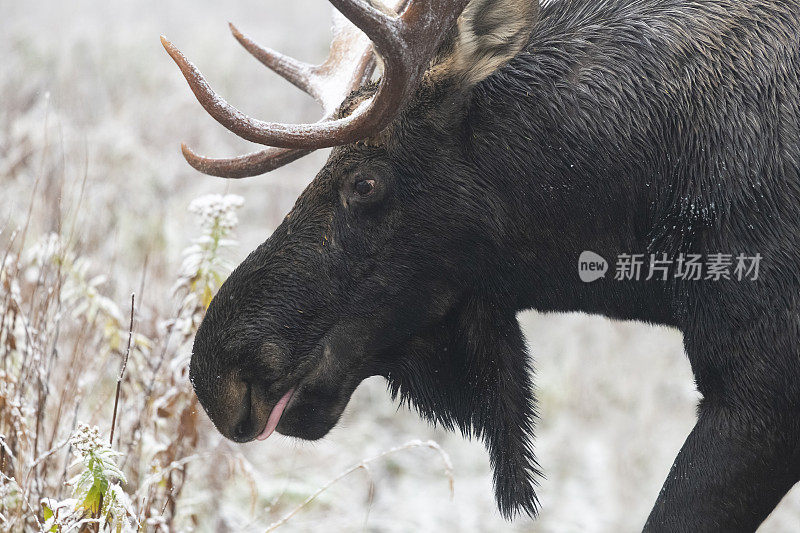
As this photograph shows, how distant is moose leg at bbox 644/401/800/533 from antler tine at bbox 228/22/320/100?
1397 millimetres

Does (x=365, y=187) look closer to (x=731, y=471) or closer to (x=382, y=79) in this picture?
(x=382, y=79)

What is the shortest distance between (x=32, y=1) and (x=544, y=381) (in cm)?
802

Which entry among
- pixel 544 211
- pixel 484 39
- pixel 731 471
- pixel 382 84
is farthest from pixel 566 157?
pixel 731 471

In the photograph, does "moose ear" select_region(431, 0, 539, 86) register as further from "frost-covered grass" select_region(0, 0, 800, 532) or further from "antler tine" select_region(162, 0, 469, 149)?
"frost-covered grass" select_region(0, 0, 800, 532)

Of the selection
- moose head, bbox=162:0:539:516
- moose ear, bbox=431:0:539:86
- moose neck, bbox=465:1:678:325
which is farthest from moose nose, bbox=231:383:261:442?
moose ear, bbox=431:0:539:86

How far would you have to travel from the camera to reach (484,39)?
85.4 inches

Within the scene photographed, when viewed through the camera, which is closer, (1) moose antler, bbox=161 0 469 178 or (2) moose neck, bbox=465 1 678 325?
(1) moose antler, bbox=161 0 469 178

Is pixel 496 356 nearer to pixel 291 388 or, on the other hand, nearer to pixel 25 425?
pixel 291 388

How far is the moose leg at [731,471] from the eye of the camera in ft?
6.68

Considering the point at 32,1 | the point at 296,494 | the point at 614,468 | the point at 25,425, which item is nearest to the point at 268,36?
the point at 32,1

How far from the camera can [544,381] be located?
23.8 feet

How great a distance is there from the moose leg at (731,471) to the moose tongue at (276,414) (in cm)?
90

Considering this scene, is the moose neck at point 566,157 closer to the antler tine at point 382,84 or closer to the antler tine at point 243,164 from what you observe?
the antler tine at point 382,84

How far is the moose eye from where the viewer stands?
87.1 inches
